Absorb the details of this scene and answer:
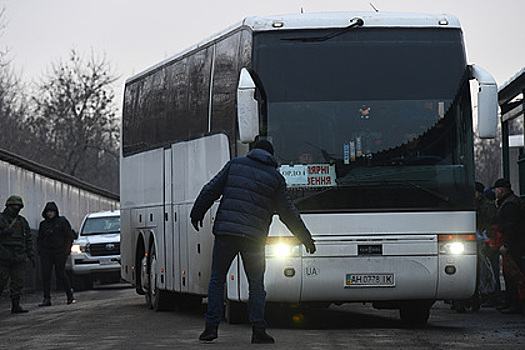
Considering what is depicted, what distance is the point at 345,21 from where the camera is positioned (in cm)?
1377

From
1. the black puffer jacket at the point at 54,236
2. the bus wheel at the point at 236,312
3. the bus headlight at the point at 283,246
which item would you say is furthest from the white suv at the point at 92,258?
the bus headlight at the point at 283,246

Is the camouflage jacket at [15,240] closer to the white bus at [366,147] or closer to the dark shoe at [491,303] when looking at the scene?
the white bus at [366,147]

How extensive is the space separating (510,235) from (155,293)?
5.14 meters

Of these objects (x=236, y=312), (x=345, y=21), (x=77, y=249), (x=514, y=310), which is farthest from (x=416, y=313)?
(x=77, y=249)

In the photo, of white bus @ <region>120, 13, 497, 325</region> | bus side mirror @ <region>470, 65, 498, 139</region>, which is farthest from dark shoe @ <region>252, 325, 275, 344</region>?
bus side mirror @ <region>470, 65, 498, 139</region>

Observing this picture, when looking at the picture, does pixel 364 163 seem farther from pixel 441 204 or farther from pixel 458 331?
pixel 458 331

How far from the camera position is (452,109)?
43.9 ft

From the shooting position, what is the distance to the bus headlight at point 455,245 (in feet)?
43.7

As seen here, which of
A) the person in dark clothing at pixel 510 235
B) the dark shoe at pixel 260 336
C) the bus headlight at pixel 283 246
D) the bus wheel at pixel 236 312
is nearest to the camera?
the dark shoe at pixel 260 336

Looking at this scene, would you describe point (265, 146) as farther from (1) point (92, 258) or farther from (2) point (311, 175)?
(1) point (92, 258)

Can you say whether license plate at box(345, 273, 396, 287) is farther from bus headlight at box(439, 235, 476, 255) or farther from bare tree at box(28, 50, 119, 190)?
bare tree at box(28, 50, 119, 190)

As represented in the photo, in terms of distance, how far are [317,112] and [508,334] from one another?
311cm

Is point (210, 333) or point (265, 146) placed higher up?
point (265, 146)

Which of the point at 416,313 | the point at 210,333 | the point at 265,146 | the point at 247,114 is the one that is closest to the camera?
the point at 210,333
